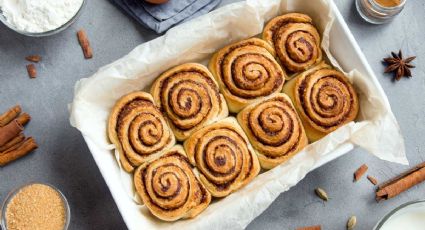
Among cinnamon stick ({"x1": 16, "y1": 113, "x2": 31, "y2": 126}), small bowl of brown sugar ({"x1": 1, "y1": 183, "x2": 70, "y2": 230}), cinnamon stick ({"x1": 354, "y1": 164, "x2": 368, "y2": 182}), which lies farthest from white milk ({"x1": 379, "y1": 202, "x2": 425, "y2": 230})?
cinnamon stick ({"x1": 16, "y1": 113, "x2": 31, "y2": 126})

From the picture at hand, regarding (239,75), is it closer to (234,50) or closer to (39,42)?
(234,50)

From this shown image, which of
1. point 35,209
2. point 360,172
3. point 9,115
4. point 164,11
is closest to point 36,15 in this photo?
point 9,115

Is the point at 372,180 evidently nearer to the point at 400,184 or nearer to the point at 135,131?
the point at 400,184

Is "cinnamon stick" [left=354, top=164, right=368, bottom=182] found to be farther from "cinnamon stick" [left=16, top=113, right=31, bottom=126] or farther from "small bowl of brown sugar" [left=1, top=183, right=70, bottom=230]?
"cinnamon stick" [left=16, top=113, right=31, bottom=126]

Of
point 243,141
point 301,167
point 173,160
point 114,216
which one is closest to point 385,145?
point 301,167

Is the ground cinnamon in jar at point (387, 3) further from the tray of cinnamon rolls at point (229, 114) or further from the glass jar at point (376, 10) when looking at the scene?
the tray of cinnamon rolls at point (229, 114)

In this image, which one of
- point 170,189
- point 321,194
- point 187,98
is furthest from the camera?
point 321,194
